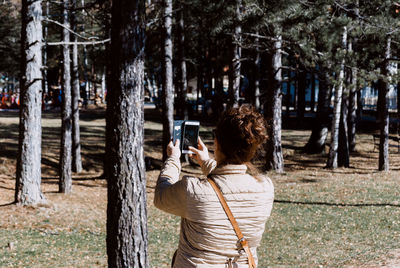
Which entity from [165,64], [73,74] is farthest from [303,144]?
[73,74]

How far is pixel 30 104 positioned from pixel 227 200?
8786 millimetres

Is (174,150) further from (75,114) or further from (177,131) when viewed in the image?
(75,114)

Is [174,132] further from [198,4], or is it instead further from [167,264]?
[198,4]

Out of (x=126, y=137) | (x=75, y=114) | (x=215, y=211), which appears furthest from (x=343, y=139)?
(x=215, y=211)

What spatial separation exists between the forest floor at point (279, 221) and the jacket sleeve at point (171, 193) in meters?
5.03

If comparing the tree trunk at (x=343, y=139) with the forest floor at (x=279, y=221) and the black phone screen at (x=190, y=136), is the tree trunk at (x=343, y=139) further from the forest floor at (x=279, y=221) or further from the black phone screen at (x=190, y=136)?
the black phone screen at (x=190, y=136)

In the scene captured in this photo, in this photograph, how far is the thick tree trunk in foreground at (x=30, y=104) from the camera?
33.6 feet

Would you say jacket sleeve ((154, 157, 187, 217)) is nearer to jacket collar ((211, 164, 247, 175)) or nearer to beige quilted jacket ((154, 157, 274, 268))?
beige quilted jacket ((154, 157, 274, 268))

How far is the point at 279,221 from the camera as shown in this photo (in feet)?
35.0

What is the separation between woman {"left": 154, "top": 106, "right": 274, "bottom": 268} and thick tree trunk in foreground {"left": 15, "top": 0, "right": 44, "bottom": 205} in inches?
333

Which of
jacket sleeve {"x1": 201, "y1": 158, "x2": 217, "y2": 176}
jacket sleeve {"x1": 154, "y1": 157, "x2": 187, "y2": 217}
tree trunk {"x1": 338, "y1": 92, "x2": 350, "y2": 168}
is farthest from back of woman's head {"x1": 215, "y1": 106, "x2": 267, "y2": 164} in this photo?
tree trunk {"x1": 338, "y1": 92, "x2": 350, "y2": 168}

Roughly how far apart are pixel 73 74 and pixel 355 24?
30.7ft

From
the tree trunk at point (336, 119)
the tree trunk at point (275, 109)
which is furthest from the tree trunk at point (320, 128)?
the tree trunk at point (275, 109)

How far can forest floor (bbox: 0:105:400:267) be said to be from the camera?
766 centimetres
